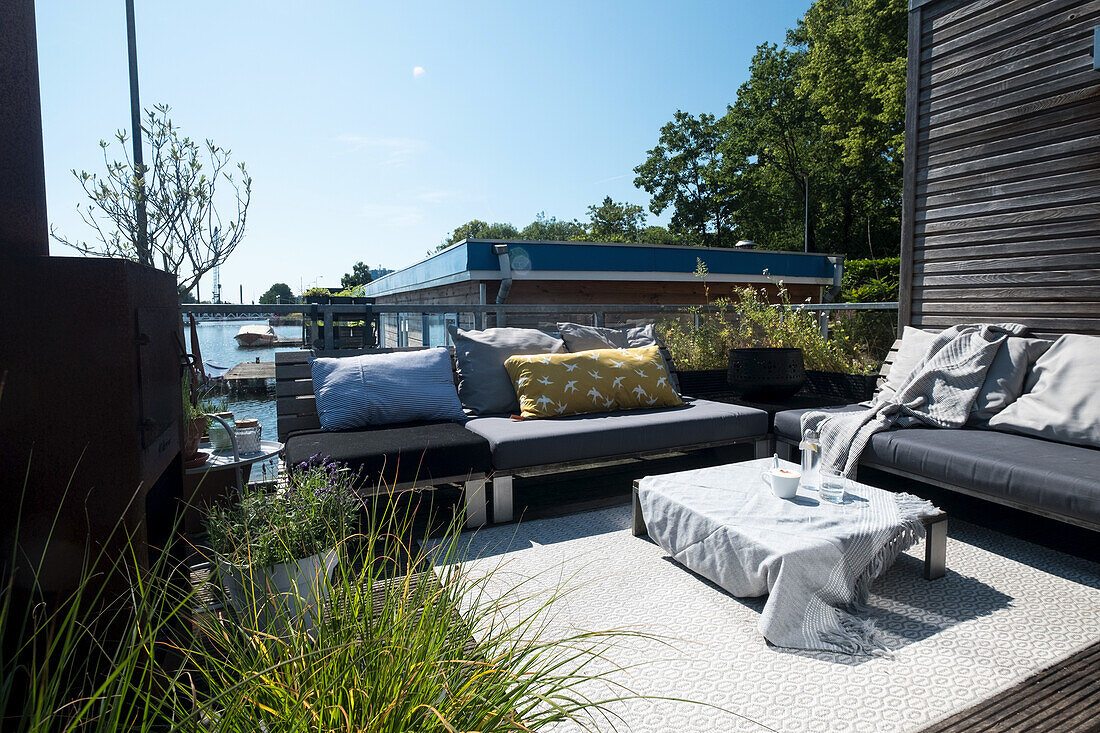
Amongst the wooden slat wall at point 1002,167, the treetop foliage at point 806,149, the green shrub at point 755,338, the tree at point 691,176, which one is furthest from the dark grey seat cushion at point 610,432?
the tree at point 691,176

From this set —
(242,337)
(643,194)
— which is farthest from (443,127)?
(242,337)

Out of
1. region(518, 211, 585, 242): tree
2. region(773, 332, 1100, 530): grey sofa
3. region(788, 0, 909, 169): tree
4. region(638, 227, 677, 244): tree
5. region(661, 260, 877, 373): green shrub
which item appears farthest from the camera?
region(518, 211, 585, 242): tree

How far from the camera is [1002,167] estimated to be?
3916mm

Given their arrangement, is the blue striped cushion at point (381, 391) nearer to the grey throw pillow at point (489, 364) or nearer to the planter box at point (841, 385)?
the grey throw pillow at point (489, 364)

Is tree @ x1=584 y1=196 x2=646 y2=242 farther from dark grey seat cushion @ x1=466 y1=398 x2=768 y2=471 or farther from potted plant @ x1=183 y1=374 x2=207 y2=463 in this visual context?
potted plant @ x1=183 y1=374 x2=207 y2=463

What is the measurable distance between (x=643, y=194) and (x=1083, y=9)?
21171 mm

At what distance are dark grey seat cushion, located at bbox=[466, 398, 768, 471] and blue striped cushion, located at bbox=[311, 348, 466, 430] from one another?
0.79 ft

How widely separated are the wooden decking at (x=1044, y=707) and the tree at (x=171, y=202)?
4952 mm

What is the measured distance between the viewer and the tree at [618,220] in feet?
111

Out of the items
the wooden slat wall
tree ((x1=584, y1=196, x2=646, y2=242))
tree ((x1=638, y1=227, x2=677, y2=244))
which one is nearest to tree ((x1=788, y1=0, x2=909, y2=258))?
the wooden slat wall

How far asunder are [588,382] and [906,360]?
1.93 meters

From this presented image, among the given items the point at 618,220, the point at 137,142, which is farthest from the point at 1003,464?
the point at 618,220

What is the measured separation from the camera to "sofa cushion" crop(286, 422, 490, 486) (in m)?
2.72

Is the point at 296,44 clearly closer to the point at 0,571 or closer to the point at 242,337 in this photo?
the point at 0,571
